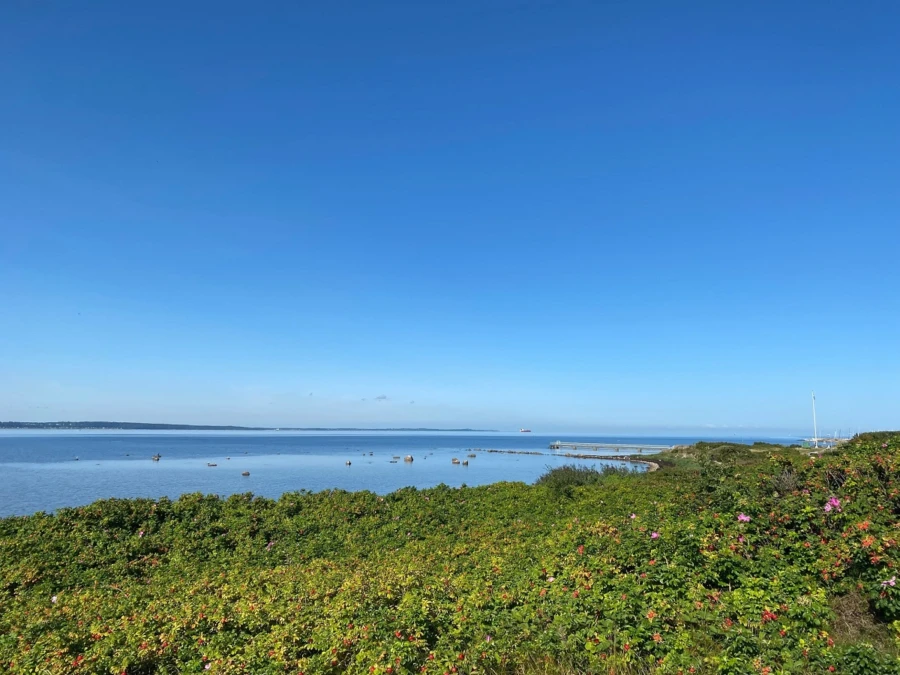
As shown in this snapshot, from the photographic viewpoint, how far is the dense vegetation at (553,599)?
5184 mm

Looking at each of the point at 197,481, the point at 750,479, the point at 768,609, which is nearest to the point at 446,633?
the point at 768,609

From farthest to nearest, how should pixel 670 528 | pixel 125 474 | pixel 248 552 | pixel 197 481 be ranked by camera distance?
pixel 125 474 → pixel 197 481 → pixel 248 552 → pixel 670 528

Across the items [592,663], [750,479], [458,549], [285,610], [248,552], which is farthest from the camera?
[248,552]

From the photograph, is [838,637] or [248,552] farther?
[248,552]

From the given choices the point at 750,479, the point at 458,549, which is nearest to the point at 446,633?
the point at 458,549

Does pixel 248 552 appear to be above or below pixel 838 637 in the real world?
below

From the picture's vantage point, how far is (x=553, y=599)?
A: 6398 mm

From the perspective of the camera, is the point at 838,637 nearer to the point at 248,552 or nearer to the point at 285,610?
the point at 285,610

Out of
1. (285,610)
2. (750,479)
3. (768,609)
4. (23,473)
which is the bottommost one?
(23,473)

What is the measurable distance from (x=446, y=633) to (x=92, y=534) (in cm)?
1160

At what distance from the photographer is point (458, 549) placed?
10578 mm

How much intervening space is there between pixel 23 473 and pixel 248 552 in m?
63.9

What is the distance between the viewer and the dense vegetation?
17.0 ft

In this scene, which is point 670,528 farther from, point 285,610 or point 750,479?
point 285,610
